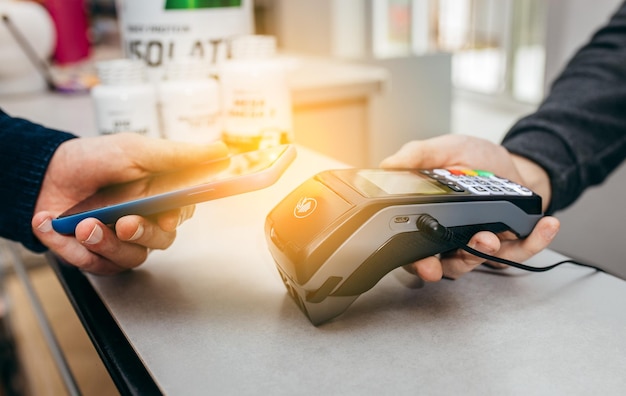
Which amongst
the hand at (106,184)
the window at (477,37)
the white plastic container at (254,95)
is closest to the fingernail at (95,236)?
the hand at (106,184)

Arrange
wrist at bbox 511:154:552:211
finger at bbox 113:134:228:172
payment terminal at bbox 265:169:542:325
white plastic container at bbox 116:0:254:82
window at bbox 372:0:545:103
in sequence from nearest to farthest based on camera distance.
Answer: payment terminal at bbox 265:169:542:325 < finger at bbox 113:134:228:172 < wrist at bbox 511:154:552:211 < white plastic container at bbox 116:0:254:82 < window at bbox 372:0:545:103

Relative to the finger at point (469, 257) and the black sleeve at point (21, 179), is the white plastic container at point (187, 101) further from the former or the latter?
the finger at point (469, 257)

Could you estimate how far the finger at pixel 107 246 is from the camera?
0.43m

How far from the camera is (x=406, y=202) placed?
1.32 feet

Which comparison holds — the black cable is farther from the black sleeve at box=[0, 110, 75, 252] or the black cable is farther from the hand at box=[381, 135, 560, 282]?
the black sleeve at box=[0, 110, 75, 252]

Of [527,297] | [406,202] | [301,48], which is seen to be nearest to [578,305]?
[527,297]

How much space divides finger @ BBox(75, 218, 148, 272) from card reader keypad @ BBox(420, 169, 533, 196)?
0.80 feet

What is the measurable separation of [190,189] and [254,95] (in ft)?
1.12

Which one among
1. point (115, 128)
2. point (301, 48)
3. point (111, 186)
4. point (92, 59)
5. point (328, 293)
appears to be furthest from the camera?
point (301, 48)

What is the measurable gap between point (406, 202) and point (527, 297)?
0.12 metres

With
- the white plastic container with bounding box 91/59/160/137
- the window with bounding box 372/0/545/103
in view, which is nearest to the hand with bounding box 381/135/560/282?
the white plastic container with bounding box 91/59/160/137

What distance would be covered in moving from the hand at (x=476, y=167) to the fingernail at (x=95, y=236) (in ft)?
0.76

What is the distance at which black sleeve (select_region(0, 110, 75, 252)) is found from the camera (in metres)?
0.55

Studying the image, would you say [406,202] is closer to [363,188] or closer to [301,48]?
[363,188]
